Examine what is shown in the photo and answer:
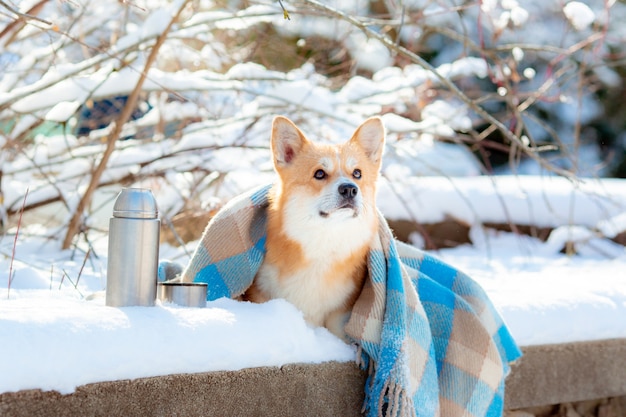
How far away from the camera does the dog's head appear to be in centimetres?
229

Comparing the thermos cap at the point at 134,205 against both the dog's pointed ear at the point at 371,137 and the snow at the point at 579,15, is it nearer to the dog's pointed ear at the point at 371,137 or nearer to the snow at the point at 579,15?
the dog's pointed ear at the point at 371,137

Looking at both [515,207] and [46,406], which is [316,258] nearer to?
[46,406]

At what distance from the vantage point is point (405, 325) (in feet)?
7.16

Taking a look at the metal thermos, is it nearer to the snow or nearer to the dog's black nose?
the dog's black nose

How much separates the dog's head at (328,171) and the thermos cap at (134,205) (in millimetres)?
535

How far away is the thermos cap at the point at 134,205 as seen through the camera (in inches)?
76.7

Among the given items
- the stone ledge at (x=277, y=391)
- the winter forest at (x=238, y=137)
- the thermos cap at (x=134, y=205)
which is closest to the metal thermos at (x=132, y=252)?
the thermos cap at (x=134, y=205)

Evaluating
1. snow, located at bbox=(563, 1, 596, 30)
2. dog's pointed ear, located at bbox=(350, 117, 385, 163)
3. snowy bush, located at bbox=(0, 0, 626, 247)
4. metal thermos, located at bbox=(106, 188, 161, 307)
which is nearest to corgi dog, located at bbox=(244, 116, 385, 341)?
dog's pointed ear, located at bbox=(350, 117, 385, 163)

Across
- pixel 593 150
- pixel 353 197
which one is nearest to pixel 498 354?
pixel 353 197

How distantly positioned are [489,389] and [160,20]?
6.77ft

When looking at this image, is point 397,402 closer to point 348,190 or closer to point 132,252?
point 348,190

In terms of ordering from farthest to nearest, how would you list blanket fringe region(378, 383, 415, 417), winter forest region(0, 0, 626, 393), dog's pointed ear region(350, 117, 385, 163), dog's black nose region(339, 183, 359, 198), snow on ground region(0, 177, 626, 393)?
winter forest region(0, 0, 626, 393) → dog's pointed ear region(350, 117, 385, 163) → dog's black nose region(339, 183, 359, 198) → blanket fringe region(378, 383, 415, 417) → snow on ground region(0, 177, 626, 393)

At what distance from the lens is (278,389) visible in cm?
202

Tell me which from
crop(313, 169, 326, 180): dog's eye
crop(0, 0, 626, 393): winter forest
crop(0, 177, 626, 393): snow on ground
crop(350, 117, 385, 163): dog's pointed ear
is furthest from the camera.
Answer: crop(0, 0, 626, 393): winter forest
